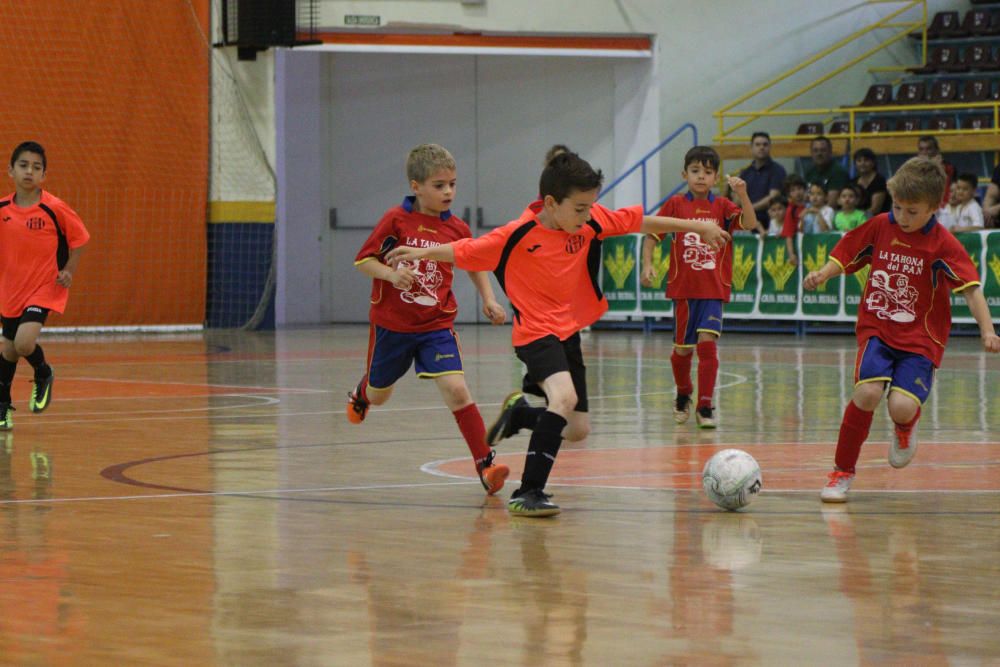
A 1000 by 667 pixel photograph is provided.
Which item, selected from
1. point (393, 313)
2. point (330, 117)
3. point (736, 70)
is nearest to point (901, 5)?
point (736, 70)

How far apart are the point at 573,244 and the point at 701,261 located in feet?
15.9

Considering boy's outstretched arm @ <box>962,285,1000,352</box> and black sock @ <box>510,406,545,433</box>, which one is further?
black sock @ <box>510,406,545,433</box>

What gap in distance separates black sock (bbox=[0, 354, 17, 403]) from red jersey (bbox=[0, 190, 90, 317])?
1.35 ft

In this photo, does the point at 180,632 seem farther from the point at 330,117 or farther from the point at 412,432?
the point at 330,117

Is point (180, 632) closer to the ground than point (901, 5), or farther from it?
closer to the ground

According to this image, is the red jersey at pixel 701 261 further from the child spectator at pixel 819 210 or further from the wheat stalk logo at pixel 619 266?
the wheat stalk logo at pixel 619 266

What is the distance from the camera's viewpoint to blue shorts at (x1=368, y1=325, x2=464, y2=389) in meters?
9.06

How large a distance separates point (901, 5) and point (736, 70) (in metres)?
3.87

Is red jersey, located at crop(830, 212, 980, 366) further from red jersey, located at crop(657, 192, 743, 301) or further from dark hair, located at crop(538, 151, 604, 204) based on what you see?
red jersey, located at crop(657, 192, 743, 301)

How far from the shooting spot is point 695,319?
12969mm

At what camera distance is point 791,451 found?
10.4 metres

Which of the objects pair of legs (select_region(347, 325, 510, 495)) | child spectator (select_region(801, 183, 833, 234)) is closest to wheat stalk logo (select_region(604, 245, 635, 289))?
child spectator (select_region(801, 183, 833, 234))

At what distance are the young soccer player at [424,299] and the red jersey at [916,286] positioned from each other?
2.02 metres

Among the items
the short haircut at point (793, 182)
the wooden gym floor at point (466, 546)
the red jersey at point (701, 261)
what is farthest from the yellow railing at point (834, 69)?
the wooden gym floor at point (466, 546)
